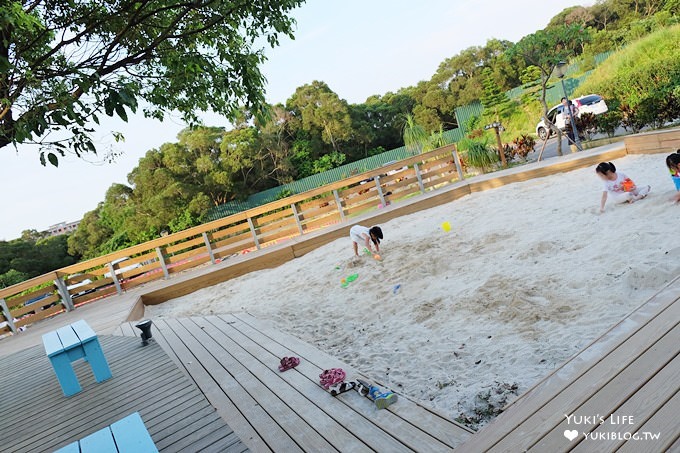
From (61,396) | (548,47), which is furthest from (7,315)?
(548,47)

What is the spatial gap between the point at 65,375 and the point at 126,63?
2403 millimetres

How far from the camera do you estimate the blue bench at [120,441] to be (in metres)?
Result: 1.78

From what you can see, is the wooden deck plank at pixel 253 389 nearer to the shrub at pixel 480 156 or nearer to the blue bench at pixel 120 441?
the blue bench at pixel 120 441

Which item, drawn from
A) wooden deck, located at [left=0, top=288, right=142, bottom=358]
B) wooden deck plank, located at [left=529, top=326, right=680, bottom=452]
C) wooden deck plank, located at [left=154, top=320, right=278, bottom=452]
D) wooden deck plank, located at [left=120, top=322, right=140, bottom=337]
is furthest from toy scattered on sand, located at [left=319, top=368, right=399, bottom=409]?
wooden deck, located at [left=0, top=288, right=142, bottom=358]

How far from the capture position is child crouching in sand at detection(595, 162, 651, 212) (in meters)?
5.30

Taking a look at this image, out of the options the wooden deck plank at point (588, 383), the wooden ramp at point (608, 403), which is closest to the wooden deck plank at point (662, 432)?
the wooden ramp at point (608, 403)

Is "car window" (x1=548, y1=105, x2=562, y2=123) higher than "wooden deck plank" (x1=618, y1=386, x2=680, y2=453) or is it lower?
higher

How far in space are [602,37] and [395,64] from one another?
11795 mm

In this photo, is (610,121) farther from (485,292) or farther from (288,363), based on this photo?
(288,363)

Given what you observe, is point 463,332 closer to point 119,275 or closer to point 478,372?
point 478,372

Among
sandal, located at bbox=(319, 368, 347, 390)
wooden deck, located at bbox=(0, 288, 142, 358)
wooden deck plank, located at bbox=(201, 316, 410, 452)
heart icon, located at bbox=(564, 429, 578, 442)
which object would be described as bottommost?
wooden deck plank, located at bbox=(201, 316, 410, 452)

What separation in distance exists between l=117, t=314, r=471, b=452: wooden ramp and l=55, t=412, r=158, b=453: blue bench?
72 cm

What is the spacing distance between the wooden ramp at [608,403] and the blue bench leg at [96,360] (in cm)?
293

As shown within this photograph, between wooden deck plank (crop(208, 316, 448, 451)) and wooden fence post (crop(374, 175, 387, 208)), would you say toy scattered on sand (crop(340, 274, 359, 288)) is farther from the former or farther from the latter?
wooden fence post (crop(374, 175, 387, 208))
